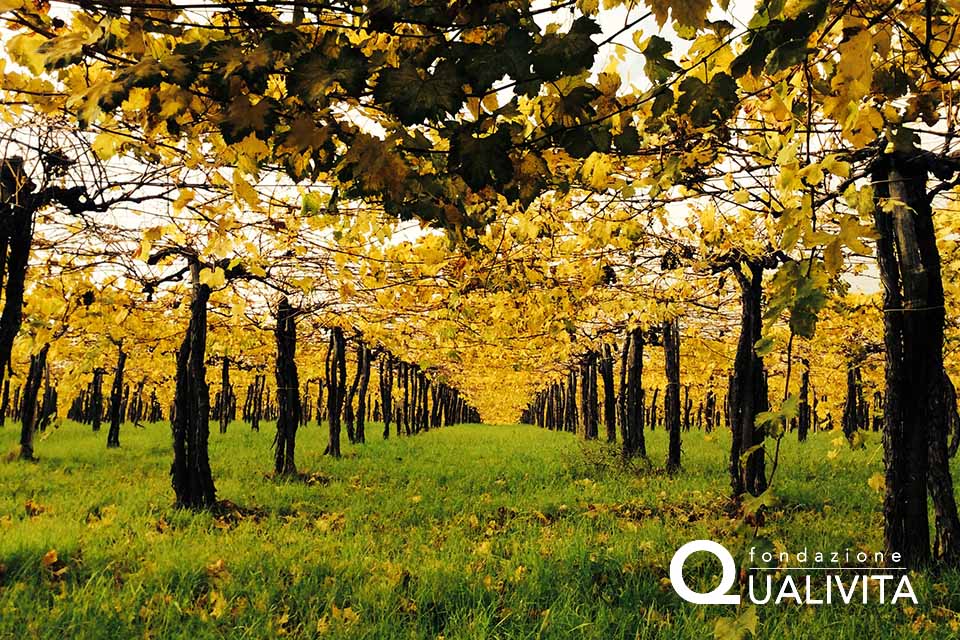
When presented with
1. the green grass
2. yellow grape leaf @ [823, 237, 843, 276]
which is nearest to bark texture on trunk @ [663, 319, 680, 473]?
the green grass

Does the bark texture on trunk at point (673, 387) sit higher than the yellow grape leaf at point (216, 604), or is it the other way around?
the bark texture on trunk at point (673, 387)

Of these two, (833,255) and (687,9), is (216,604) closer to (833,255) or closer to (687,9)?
(833,255)

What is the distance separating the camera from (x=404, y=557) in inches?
205

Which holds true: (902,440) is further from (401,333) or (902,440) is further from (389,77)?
(401,333)

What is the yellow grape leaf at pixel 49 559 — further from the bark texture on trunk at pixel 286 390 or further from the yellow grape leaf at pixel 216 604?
the bark texture on trunk at pixel 286 390

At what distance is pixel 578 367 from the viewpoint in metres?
26.0

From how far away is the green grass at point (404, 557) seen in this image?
3703 mm
